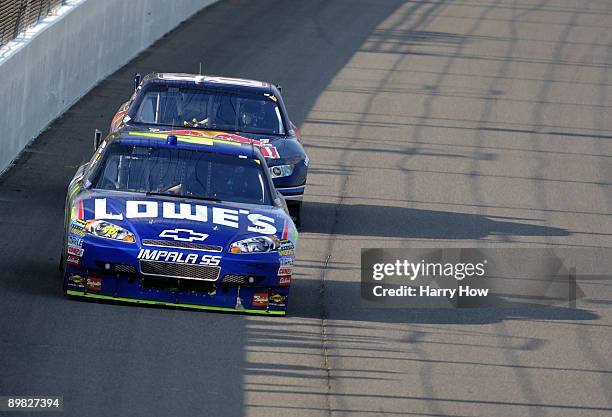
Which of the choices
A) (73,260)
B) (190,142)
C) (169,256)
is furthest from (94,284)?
(190,142)

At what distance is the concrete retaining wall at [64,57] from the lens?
17703mm

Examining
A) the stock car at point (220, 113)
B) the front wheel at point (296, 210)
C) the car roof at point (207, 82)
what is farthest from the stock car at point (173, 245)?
the car roof at point (207, 82)

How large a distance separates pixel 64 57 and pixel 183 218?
9.49m

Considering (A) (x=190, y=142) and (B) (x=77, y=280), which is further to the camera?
(A) (x=190, y=142)

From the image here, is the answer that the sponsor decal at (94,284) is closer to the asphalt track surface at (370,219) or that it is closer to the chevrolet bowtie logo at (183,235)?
the asphalt track surface at (370,219)

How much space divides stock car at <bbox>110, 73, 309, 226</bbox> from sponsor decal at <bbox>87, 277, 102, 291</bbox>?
3.90 m

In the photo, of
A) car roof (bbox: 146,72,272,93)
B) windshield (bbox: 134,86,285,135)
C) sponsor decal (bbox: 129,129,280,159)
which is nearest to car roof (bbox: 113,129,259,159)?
sponsor decal (bbox: 129,129,280,159)

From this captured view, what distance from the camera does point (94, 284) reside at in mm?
11719

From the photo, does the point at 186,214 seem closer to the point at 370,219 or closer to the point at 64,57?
the point at 370,219

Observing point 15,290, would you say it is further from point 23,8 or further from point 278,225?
point 23,8

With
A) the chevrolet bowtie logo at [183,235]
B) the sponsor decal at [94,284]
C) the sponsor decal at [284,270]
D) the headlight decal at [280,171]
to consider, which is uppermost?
the chevrolet bowtie logo at [183,235]

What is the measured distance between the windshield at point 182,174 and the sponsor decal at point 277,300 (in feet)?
3.85

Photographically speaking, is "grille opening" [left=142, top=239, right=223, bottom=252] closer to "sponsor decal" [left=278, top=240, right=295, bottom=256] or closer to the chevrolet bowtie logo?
the chevrolet bowtie logo

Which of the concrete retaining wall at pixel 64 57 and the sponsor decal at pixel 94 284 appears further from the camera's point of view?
the concrete retaining wall at pixel 64 57
